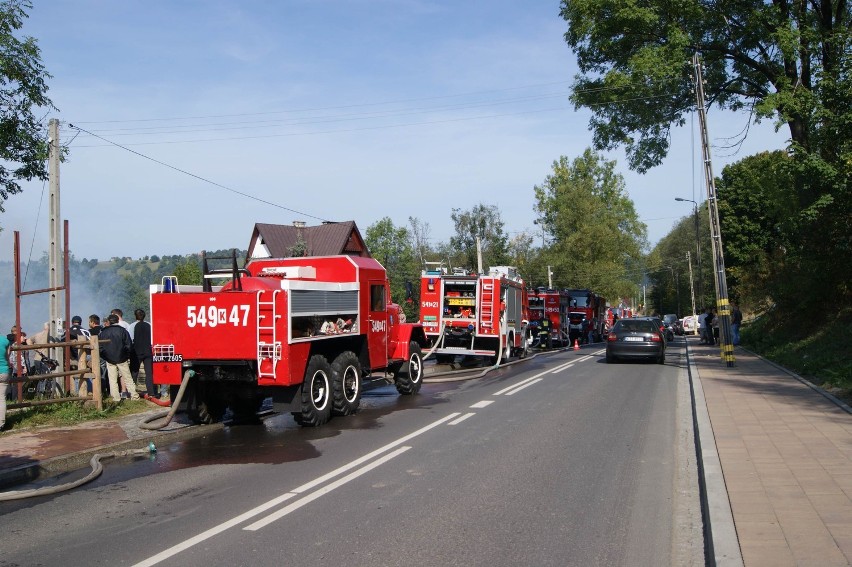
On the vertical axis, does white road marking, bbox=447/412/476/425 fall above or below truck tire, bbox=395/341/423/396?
below

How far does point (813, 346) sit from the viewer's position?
66.4ft

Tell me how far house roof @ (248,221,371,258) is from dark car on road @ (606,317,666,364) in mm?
23362

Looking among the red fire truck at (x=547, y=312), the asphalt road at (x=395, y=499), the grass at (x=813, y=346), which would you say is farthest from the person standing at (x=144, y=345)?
the red fire truck at (x=547, y=312)

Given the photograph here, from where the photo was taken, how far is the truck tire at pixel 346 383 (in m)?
12.1

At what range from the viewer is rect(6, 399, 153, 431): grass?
36.3 feet

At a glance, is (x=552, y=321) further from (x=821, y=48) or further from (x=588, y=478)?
(x=588, y=478)

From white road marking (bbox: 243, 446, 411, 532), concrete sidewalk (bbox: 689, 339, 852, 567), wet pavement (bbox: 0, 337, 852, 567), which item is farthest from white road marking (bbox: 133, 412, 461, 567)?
concrete sidewalk (bbox: 689, 339, 852, 567)

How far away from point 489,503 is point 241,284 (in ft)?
20.8

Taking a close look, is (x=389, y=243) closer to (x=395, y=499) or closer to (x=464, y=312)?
(x=464, y=312)

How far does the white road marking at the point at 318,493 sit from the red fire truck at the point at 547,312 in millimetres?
25925

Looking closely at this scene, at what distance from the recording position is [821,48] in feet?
76.3

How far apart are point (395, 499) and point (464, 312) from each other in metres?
15.7

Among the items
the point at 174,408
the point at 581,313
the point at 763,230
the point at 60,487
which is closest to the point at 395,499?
the point at 60,487

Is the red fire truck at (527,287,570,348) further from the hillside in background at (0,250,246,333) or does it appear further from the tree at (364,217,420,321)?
the tree at (364,217,420,321)
